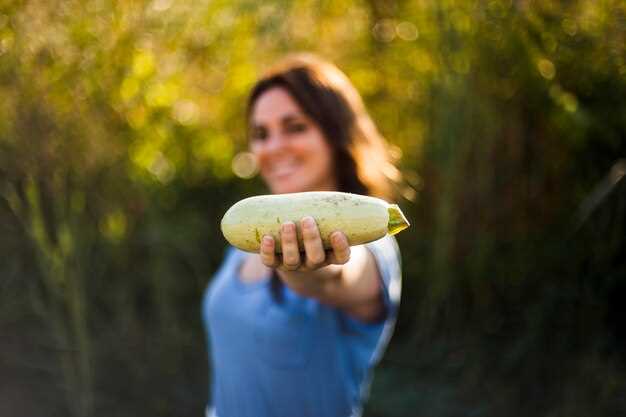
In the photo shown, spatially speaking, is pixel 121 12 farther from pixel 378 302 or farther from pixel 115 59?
pixel 378 302

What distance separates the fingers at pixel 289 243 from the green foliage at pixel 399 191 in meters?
0.88

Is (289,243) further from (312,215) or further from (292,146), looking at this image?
(292,146)

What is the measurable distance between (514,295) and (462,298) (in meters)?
0.20

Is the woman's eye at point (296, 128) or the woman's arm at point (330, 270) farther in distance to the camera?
the woman's eye at point (296, 128)

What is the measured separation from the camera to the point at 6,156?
1.94 meters

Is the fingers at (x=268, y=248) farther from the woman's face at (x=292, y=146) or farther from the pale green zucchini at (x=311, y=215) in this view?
the woman's face at (x=292, y=146)

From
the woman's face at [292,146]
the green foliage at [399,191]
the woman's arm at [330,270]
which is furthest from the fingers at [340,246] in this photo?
the green foliage at [399,191]

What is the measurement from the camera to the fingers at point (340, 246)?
2.69ft

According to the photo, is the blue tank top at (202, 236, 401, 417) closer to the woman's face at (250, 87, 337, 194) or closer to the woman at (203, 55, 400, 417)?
the woman at (203, 55, 400, 417)

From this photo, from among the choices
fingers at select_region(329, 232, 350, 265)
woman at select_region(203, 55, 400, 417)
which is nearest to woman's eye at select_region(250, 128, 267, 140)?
woman at select_region(203, 55, 400, 417)

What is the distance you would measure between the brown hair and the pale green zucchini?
524 mm

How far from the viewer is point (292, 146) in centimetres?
138

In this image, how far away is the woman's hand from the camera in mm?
808

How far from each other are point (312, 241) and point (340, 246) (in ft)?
0.14
